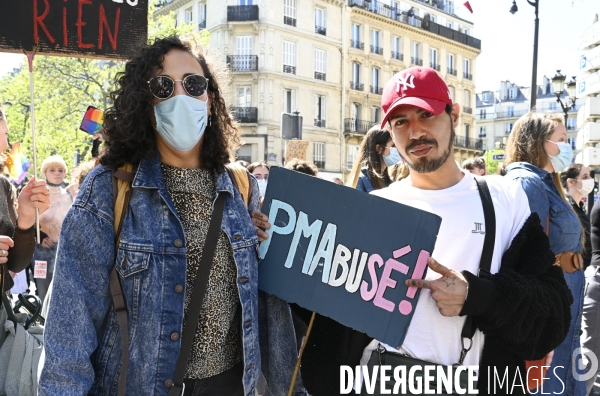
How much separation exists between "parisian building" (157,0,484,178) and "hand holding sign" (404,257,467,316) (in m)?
27.1

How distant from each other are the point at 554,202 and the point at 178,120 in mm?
2579

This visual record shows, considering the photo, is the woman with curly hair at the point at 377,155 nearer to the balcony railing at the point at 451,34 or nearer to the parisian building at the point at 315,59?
the parisian building at the point at 315,59

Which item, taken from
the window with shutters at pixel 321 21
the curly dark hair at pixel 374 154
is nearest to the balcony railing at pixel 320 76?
the window with shutters at pixel 321 21

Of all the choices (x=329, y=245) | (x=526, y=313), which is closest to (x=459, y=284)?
(x=526, y=313)

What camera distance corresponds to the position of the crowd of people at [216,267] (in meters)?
1.82

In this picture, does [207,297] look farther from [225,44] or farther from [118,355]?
[225,44]

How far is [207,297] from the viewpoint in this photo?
6.55 feet

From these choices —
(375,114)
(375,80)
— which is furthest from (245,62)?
(375,114)

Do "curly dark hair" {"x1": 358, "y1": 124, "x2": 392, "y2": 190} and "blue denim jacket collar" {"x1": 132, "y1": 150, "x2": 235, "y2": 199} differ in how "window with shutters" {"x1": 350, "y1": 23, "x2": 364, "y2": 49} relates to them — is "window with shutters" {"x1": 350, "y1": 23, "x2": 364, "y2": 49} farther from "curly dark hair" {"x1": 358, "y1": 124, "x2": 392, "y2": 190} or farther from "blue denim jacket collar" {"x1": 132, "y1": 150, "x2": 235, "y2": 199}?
"blue denim jacket collar" {"x1": 132, "y1": 150, "x2": 235, "y2": 199}

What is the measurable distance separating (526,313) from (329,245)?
741 mm

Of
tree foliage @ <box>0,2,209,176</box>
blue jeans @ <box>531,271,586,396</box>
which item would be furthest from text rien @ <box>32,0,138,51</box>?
tree foliage @ <box>0,2,209,176</box>

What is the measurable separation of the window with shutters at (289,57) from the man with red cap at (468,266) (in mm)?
32298

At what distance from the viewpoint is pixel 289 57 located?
33844mm

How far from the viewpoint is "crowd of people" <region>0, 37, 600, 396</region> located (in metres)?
1.82
